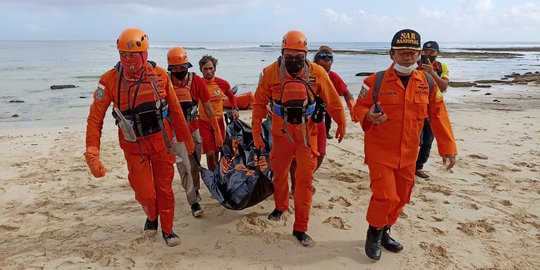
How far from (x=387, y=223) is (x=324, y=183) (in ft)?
6.74

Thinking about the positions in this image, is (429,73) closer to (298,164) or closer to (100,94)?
(298,164)

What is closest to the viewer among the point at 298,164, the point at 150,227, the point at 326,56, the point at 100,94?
the point at 100,94

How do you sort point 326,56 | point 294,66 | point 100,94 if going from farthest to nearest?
point 326,56
point 294,66
point 100,94

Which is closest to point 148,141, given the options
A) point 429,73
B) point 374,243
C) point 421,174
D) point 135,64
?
point 135,64

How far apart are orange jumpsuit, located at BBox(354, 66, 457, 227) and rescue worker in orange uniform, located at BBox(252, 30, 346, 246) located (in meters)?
0.48

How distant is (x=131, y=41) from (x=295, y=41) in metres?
1.45

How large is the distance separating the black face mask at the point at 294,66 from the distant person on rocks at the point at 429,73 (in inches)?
84.4

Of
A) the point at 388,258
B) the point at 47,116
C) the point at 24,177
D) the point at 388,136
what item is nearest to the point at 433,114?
the point at 388,136

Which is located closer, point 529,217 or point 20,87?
point 529,217

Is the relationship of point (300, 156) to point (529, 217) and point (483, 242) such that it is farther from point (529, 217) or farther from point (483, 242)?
point (529, 217)

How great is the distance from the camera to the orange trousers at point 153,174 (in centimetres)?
352

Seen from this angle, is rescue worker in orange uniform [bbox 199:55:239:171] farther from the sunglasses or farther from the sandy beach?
the sunglasses

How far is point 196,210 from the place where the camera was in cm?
448

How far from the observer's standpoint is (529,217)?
4363 mm
